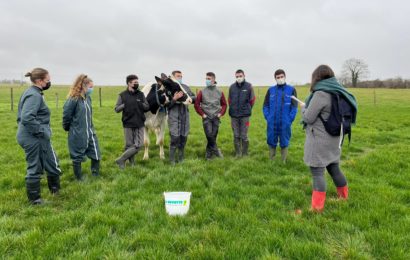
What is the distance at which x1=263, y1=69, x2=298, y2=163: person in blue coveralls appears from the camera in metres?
7.73

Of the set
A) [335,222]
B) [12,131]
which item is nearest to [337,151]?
[335,222]

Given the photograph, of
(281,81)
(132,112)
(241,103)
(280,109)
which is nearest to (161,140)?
(132,112)

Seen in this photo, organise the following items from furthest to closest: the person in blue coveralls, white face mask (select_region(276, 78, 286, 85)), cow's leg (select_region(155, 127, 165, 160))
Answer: cow's leg (select_region(155, 127, 165, 160))
the person in blue coveralls
white face mask (select_region(276, 78, 286, 85))

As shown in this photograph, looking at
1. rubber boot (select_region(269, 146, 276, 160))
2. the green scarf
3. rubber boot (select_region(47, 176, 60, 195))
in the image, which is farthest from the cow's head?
the green scarf

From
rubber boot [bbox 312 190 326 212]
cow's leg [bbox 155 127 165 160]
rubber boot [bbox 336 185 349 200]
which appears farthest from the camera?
cow's leg [bbox 155 127 165 160]

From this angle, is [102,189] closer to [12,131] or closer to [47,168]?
[47,168]

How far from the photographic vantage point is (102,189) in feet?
19.6

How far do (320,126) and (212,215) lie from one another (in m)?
2.08

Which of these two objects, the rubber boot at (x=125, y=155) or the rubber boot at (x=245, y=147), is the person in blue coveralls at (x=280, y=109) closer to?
the rubber boot at (x=245, y=147)

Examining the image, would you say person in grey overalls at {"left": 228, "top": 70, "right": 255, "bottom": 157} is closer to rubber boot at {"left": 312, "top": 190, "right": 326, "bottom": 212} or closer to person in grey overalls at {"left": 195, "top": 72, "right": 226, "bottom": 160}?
person in grey overalls at {"left": 195, "top": 72, "right": 226, "bottom": 160}

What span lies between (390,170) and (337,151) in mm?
3302

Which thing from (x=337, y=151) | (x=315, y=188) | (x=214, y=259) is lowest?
(x=214, y=259)

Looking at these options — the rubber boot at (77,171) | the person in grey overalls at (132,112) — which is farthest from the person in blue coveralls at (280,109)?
the rubber boot at (77,171)

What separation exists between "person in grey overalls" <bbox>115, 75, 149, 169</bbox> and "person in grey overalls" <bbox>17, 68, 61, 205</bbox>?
206 cm
